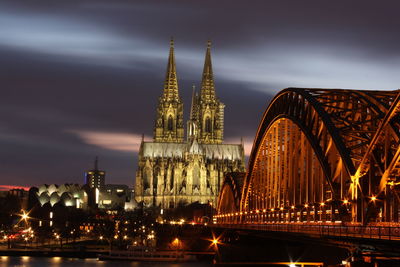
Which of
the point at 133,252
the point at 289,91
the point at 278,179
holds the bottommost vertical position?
the point at 133,252

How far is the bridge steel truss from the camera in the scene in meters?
48.9

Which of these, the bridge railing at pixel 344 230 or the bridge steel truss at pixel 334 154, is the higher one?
the bridge steel truss at pixel 334 154

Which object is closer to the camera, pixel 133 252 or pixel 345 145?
pixel 345 145

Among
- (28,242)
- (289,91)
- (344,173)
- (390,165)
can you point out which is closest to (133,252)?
(28,242)

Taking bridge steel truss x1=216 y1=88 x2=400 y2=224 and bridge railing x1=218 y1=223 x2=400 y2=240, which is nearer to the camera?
bridge railing x1=218 y1=223 x2=400 y2=240

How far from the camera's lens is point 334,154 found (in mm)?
57656

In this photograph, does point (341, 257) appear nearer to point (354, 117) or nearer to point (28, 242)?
point (354, 117)

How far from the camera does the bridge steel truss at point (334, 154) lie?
4891 cm

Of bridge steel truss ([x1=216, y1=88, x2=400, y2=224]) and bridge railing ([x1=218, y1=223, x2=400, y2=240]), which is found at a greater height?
bridge steel truss ([x1=216, y1=88, x2=400, y2=224])

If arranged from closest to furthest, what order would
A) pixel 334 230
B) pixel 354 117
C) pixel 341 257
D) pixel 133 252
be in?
pixel 334 230 < pixel 354 117 < pixel 341 257 < pixel 133 252

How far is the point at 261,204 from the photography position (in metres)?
89.4

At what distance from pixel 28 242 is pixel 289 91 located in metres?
114

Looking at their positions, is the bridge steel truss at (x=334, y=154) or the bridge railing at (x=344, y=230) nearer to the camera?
the bridge railing at (x=344, y=230)

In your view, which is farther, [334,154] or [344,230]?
[334,154]
